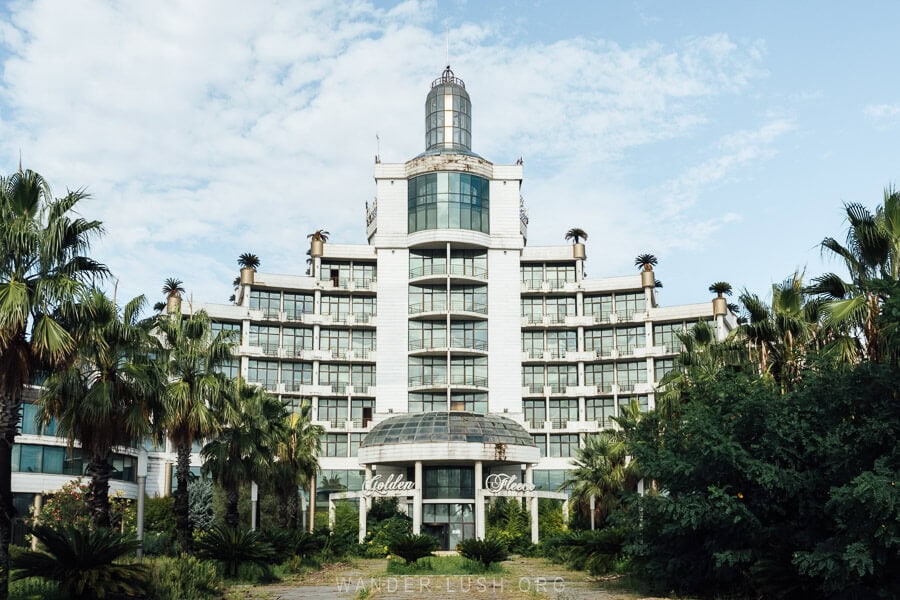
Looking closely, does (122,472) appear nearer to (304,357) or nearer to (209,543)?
(304,357)

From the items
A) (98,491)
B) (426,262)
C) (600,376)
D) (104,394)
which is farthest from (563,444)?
(104,394)

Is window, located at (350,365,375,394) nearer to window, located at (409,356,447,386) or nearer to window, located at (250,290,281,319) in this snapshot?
window, located at (409,356,447,386)

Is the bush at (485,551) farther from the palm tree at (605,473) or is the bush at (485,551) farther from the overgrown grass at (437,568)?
the palm tree at (605,473)

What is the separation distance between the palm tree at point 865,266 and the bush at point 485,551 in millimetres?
21669

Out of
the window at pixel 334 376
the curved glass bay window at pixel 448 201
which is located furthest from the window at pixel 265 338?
the curved glass bay window at pixel 448 201

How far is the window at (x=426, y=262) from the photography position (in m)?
89.6

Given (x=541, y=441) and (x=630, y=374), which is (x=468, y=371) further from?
(x=630, y=374)

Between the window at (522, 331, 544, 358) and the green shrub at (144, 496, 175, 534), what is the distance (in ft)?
120

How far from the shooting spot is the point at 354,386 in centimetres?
9138

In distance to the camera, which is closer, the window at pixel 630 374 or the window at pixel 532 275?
the window at pixel 630 374

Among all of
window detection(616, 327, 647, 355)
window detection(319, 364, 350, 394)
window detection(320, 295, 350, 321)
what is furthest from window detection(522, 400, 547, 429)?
window detection(320, 295, 350, 321)

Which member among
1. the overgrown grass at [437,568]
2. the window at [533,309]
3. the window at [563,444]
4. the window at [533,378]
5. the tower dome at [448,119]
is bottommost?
the overgrown grass at [437,568]

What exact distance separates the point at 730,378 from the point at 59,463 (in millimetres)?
52291

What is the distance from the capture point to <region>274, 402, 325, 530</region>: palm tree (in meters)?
58.8
